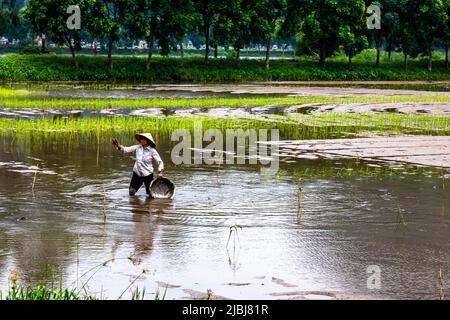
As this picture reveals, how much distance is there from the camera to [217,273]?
364 inches

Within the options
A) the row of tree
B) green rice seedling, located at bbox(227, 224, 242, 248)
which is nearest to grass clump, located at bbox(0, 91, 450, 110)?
the row of tree

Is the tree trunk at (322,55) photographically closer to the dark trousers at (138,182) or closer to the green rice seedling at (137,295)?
the dark trousers at (138,182)

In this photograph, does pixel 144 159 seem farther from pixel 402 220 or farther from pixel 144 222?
pixel 402 220

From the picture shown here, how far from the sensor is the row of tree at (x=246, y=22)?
1970 inches

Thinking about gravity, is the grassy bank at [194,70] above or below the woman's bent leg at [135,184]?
above

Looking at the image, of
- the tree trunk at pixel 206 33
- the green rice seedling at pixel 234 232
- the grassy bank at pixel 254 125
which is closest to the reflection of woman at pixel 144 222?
the green rice seedling at pixel 234 232

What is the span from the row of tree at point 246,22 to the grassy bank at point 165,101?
1135 centimetres

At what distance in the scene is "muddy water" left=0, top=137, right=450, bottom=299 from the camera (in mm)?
8938

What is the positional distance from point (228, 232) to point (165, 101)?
2341 cm

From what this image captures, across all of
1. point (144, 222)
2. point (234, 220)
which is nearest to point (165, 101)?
point (234, 220)

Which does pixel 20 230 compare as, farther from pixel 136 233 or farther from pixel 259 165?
pixel 259 165

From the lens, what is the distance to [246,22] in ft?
180

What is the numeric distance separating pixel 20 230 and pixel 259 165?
23.3 ft

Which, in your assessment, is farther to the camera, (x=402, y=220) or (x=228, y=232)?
(x=402, y=220)
